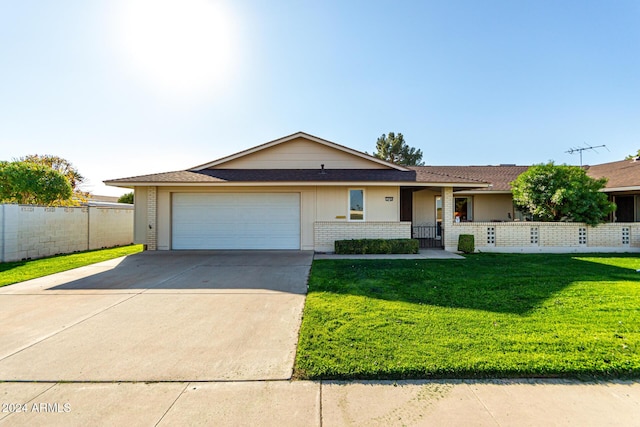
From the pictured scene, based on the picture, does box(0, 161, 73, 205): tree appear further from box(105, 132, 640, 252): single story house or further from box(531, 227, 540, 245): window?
box(531, 227, 540, 245): window

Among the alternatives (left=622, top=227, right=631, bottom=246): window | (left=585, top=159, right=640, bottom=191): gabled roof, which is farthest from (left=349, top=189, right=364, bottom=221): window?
(left=585, top=159, right=640, bottom=191): gabled roof

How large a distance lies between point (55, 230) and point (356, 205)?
12592 mm

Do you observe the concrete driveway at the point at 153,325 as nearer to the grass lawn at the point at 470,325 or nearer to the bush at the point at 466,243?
the grass lawn at the point at 470,325

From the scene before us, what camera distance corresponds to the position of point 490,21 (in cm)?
1171

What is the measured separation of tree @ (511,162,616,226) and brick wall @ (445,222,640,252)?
539mm

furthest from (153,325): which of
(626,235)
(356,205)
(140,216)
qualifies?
(626,235)

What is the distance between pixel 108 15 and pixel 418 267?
41.5 feet

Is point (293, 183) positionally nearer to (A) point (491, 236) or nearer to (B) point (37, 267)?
(A) point (491, 236)

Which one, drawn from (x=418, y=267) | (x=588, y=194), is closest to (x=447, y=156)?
(x=588, y=194)

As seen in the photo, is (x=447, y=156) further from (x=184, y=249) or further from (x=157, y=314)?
(x=157, y=314)

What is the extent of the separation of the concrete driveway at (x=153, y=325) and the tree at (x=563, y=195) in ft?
35.3

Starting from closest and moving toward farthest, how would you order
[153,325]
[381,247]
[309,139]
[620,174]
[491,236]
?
[153,325] < [381,247] < [491,236] < [309,139] < [620,174]

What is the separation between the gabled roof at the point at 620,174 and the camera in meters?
13.6

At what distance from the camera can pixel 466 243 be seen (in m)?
11.4
